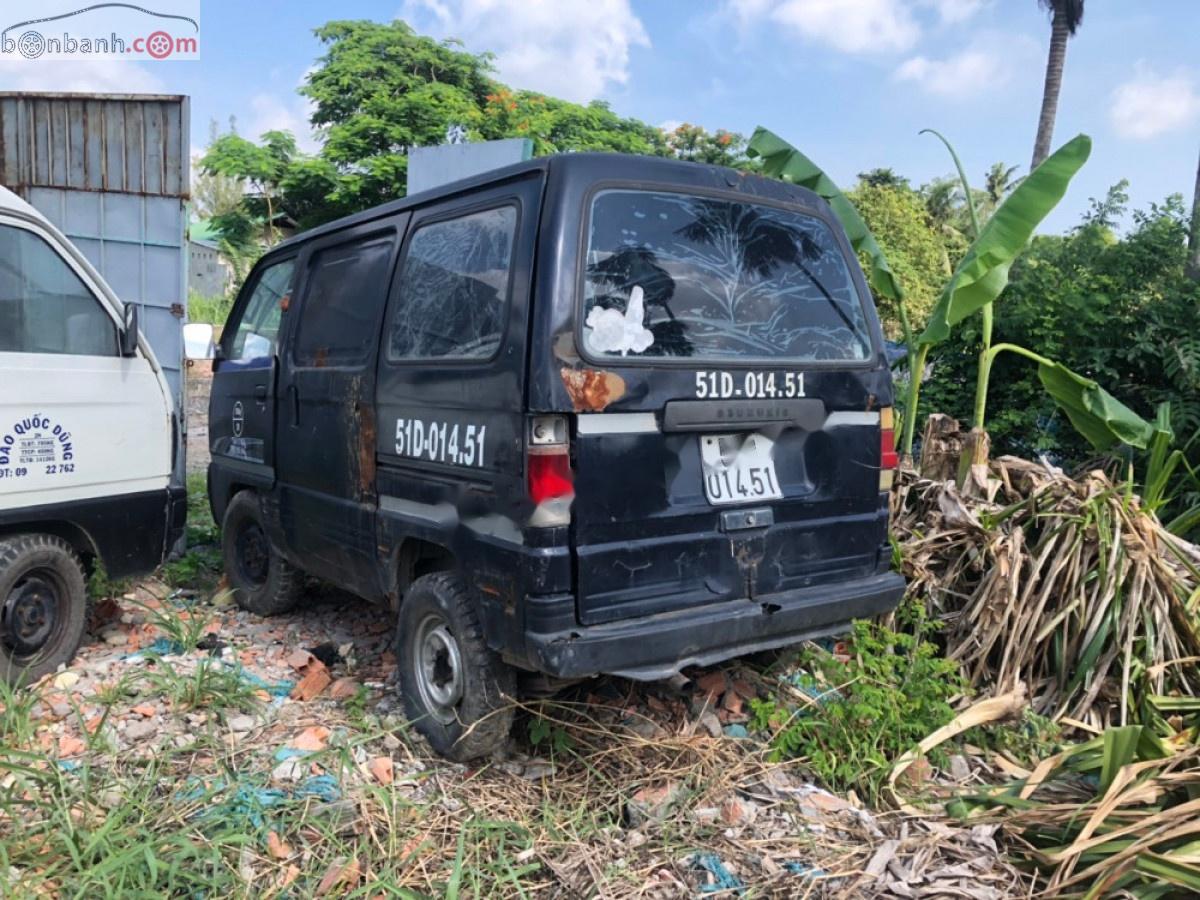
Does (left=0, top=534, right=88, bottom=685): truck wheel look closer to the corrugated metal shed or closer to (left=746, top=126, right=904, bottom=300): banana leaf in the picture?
the corrugated metal shed

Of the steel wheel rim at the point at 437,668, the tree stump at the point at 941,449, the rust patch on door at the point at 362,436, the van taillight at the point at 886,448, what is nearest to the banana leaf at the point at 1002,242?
the tree stump at the point at 941,449

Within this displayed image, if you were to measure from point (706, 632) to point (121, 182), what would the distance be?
5.84 m

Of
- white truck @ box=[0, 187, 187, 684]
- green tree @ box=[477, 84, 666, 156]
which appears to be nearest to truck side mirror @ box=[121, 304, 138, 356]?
white truck @ box=[0, 187, 187, 684]

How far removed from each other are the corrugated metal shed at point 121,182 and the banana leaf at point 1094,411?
576 centimetres

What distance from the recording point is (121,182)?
670 centimetres

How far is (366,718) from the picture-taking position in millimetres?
3799

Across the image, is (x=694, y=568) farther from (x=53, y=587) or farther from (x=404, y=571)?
(x=53, y=587)

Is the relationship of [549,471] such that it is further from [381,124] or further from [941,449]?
[381,124]

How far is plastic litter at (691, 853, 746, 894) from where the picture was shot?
2791mm

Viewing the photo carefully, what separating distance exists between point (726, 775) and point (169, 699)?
236 cm

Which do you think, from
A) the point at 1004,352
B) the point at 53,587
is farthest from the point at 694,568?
the point at 1004,352

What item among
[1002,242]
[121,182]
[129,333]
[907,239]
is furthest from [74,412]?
[907,239]

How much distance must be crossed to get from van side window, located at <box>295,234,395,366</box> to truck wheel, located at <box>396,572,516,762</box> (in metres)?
1.16

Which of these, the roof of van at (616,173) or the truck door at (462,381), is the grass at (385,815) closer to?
the truck door at (462,381)
